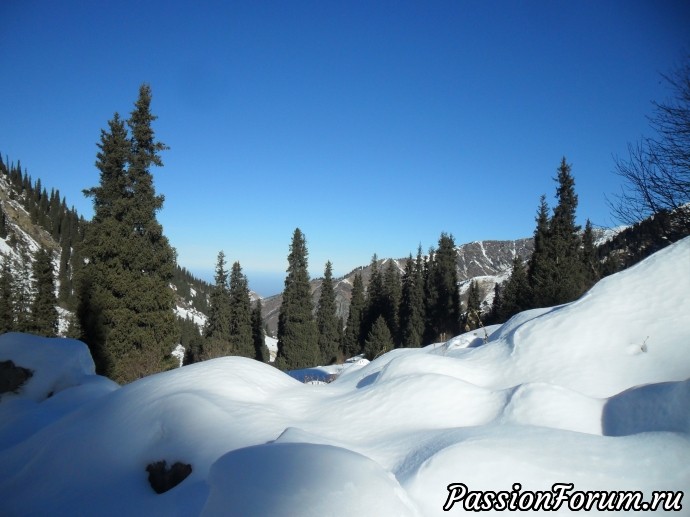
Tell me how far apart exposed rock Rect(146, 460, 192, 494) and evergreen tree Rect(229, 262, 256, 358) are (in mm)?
30211

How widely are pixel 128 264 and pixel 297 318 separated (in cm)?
1766

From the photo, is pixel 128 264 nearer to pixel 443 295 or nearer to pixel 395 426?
pixel 395 426

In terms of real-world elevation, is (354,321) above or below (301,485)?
above

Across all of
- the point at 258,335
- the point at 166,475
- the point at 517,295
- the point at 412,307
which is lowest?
the point at 166,475

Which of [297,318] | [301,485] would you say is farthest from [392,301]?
[301,485]

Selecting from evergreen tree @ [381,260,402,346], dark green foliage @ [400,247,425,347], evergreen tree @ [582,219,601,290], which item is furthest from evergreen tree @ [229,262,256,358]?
evergreen tree @ [582,219,601,290]

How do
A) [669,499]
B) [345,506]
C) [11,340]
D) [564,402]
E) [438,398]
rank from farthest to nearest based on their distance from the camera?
[11,340], [438,398], [564,402], [669,499], [345,506]

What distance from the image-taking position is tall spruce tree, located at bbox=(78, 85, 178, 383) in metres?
15.3

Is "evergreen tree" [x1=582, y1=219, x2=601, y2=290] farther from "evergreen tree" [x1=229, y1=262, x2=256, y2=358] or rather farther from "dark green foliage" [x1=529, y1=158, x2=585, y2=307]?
"evergreen tree" [x1=229, y1=262, x2=256, y2=358]

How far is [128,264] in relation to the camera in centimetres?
1605

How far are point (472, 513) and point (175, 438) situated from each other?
8.12ft

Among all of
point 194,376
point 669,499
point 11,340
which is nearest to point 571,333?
point 669,499

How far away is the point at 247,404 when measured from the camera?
3979 mm

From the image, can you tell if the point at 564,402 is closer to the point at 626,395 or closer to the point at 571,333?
the point at 626,395
